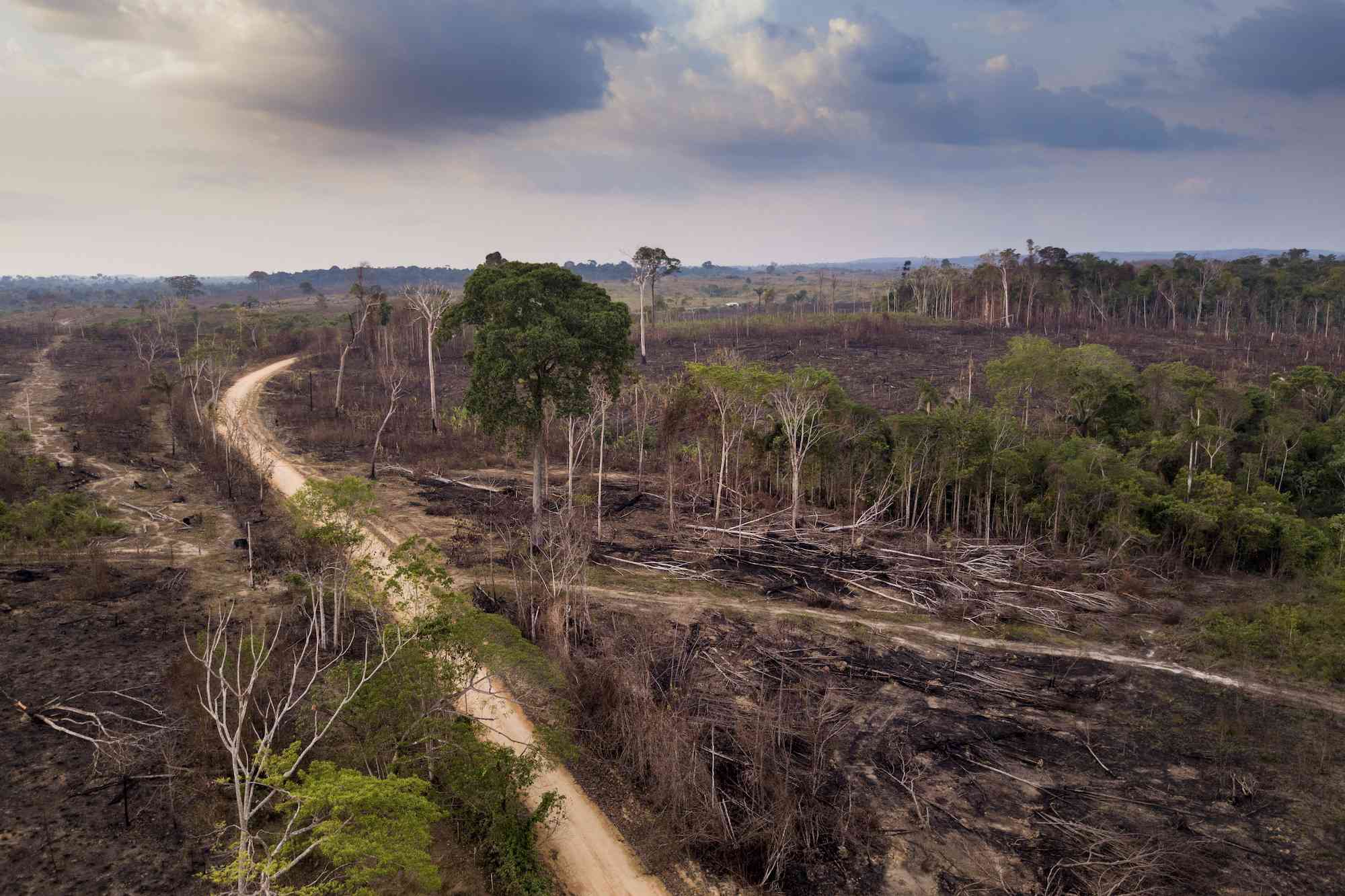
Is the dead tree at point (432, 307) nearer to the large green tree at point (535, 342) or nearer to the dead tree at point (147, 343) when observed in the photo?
the large green tree at point (535, 342)

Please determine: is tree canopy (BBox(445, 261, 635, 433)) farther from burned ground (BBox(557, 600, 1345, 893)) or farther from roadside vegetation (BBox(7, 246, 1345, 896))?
burned ground (BBox(557, 600, 1345, 893))

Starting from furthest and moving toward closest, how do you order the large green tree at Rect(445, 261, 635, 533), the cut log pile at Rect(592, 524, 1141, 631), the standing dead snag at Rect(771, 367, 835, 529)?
the standing dead snag at Rect(771, 367, 835, 529) → the large green tree at Rect(445, 261, 635, 533) → the cut log pile at Rect(592, 524, 1141, 631)

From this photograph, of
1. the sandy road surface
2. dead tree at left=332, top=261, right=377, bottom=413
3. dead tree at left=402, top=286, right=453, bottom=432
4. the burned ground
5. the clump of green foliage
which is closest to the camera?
the sandy road surface

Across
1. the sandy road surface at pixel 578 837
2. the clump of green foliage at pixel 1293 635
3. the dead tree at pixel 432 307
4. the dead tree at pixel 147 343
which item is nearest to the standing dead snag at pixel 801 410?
the clump of green foliage at pixel 1293 635

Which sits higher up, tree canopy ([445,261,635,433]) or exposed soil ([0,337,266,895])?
tree canopy ([445,261,635,433])

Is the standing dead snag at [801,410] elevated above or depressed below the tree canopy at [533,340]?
below

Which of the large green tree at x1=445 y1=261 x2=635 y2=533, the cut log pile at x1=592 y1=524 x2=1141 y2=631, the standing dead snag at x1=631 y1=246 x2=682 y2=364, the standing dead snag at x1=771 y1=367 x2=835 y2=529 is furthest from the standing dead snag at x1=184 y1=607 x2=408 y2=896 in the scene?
the standing dead snag at x1=631 y1=246 x2=682 y2=364

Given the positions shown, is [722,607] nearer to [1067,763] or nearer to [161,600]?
[1067,763]

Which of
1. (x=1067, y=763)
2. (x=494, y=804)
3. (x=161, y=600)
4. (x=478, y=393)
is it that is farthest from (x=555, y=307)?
(x=1067, y=763)

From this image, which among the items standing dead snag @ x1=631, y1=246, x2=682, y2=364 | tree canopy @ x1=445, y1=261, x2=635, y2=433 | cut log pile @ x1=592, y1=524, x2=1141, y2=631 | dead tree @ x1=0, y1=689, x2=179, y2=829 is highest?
standing dead snag @ x1=631, y1=246, x2=682, y2=364

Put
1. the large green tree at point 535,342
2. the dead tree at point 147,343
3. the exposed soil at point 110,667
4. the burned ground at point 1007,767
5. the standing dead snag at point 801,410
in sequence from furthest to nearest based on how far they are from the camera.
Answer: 1. the dead tree at point 147,343
2. the standing dead snag at point 801,410
3. the large green tree at point 535,342
4. the burned ground at point 1007,767
5. the exposed soil at point 110,667
